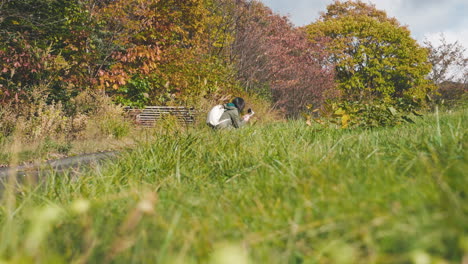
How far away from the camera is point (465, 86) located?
27.8 meters

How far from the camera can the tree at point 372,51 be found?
26703mm

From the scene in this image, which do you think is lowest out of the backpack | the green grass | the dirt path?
the dirt path

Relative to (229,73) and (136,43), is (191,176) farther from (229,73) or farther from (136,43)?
(229,73)

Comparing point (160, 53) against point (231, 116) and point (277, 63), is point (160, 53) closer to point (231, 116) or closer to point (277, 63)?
point (231, 116)

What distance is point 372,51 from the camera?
2834 centimetres

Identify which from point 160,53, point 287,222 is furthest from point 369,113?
point 160,53

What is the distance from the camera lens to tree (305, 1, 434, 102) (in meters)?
26.7

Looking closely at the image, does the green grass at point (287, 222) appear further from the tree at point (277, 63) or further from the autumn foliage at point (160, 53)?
the tree at point (277, 63)

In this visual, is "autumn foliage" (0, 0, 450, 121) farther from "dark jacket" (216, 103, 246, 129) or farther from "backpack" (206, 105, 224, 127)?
"backpack" (206, 105, 224, 127)

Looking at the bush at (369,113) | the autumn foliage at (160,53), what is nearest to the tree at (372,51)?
the autumn foliage at (160,53)

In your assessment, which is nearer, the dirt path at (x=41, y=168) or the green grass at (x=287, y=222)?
the green grass at (x=287, y=222)

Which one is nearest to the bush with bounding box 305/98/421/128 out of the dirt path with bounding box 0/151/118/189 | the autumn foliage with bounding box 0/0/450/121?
the autumn foliage with bounding box 0/0/450/121

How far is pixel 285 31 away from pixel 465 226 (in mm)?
21757

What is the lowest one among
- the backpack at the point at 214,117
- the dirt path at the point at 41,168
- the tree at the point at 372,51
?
the dirt path at the point at 41,168
